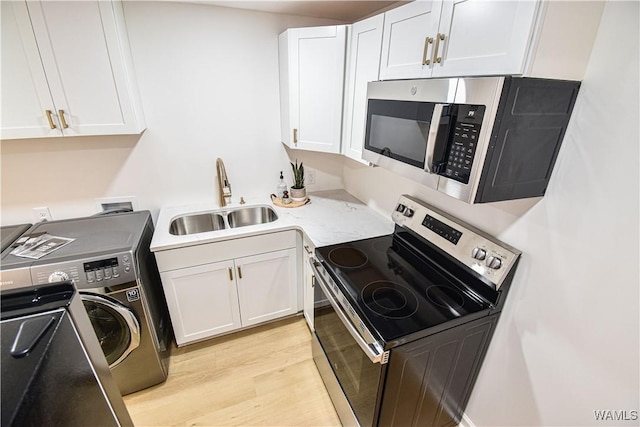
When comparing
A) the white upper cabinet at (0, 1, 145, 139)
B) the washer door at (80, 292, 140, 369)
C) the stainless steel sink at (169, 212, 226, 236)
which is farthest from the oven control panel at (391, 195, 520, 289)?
the white upper cabinet at (0, 1, 145, 139)

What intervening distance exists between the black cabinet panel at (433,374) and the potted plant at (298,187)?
1.47m

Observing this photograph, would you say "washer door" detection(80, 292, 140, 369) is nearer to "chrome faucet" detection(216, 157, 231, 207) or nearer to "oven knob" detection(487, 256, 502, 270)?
"chrome faucet" detection(216, 157, 231, 207)

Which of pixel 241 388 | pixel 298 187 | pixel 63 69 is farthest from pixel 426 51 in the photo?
pixel 241 388

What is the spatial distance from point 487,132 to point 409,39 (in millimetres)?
629

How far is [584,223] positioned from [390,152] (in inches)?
28.4

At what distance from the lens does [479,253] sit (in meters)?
1.28

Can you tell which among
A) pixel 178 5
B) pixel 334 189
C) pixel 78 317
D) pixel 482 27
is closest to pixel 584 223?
pixel 482 27

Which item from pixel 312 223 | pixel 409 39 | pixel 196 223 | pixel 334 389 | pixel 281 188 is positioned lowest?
pixel 334 389

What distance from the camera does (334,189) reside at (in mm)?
2693

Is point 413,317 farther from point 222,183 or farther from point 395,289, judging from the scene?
point 222,183

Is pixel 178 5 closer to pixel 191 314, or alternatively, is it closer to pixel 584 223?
pixel 191 314

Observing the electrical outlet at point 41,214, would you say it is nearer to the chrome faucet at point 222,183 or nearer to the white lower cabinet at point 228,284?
the white lower cabinet at point 228,284

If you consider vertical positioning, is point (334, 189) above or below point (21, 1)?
below

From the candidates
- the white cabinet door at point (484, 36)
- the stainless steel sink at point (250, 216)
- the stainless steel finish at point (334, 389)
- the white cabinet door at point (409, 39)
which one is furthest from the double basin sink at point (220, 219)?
the white cabinet door at point (484, 36)
